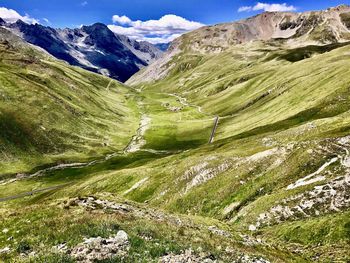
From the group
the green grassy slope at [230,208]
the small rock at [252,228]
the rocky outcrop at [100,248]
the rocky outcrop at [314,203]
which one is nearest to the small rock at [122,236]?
the rocky outcrop at [100,248]

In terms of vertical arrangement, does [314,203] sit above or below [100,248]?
below

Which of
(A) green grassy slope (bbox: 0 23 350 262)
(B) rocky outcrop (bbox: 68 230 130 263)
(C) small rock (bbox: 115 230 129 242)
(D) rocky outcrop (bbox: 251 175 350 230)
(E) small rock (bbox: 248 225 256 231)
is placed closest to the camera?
Answer: (B) rocky outcrop (bbox: 68 230 130 263)

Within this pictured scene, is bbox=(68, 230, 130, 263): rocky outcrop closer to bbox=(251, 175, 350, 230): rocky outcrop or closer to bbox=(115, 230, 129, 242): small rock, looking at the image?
bbox=(115, 230, 129, 242): small rock

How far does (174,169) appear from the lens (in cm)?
8006

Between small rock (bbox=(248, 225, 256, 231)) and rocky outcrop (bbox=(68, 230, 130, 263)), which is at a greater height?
rocky outcrop (bbox=(68, 230, 130, 263))

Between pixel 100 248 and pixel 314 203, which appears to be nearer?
pixel 100 248

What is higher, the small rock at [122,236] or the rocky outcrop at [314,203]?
the small rock at [122,236]

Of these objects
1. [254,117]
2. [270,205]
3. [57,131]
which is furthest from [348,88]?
[57,131]

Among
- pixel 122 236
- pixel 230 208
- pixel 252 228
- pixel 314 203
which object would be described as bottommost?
pixel 252 228

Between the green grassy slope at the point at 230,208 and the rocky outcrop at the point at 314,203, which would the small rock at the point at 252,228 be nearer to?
the green grassy slope at the point at 230,208

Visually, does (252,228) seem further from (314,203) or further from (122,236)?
(122,236)

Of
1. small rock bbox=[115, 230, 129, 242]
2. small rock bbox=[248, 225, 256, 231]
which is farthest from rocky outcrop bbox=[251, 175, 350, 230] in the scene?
small rock bbox=[115, 230, 129, 242]

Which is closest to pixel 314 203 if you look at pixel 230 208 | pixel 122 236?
pixel 230 208

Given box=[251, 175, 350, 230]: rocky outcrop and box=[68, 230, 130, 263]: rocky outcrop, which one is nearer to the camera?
box=[68, 230, 130, 263]: rocky outcrop
